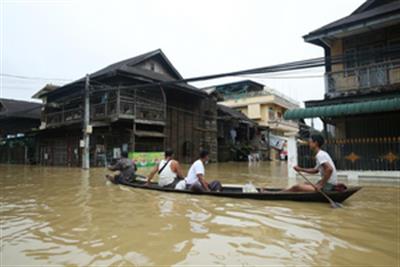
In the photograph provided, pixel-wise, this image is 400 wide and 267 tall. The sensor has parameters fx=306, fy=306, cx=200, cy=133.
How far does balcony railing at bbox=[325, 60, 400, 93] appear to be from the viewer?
12.0 m

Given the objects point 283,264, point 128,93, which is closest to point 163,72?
point 128,93

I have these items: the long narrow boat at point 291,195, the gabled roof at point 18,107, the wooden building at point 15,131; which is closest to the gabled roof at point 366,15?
the long narrow boat at point 291,195

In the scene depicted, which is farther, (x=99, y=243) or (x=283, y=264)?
(x=99, y=243)

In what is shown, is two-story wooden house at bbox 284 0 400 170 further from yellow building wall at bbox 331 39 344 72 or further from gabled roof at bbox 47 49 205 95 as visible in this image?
gabled roof at bbox 47 49 205 95

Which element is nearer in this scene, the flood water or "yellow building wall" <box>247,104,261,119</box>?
the flood water

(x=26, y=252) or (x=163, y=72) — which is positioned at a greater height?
(x=163, y=72)

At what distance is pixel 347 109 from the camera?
11.1 metres

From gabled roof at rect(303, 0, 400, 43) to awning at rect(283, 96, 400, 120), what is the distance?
10.5 ft

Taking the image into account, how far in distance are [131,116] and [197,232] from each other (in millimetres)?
13894

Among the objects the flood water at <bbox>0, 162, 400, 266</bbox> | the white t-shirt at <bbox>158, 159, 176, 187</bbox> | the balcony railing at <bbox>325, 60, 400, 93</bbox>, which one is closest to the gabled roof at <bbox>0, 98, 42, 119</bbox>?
the white t-shirt at <bbox>158, 159, 176, 187</bbox>

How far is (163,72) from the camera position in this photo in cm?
2327

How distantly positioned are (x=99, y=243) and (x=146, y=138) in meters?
15.8

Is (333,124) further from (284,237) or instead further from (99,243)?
(99,243)

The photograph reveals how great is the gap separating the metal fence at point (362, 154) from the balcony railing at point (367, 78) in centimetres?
265
